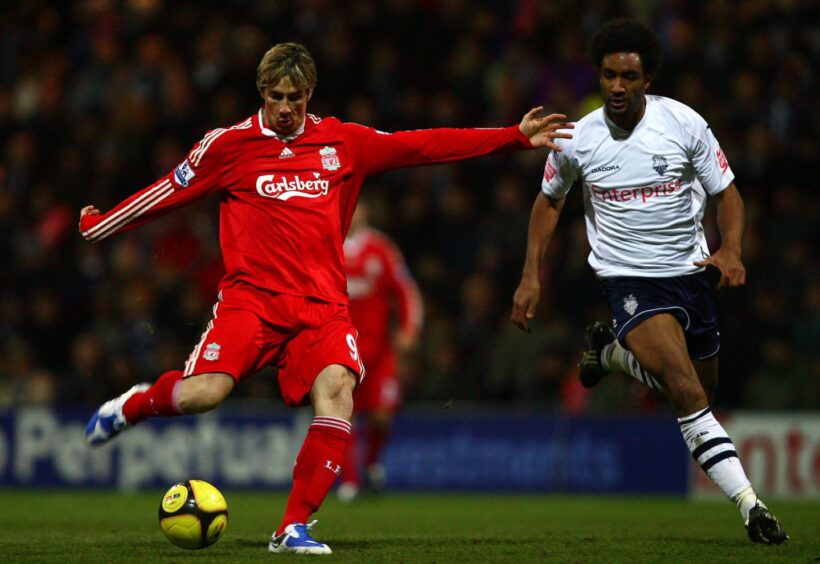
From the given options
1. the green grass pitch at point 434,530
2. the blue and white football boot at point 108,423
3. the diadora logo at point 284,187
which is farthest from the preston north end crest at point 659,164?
the blue and white football boot at point 108,423

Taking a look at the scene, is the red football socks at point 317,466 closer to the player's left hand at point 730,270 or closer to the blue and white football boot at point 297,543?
the blue and white football boot at point 297,543

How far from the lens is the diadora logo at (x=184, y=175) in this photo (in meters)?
6.85

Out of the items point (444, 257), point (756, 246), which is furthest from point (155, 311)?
point (756, 246)

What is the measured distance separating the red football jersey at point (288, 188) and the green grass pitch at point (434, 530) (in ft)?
4.34

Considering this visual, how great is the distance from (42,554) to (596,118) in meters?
3.46

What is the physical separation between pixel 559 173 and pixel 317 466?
2.05 meters

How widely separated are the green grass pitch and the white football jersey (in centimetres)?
145

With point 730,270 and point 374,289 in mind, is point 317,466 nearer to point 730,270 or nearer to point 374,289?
point 730,270

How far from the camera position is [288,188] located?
6766mm

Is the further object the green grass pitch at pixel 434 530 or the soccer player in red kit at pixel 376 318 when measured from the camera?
the soccer player in red kit at pixel 376 318

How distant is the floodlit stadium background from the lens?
13328 mm

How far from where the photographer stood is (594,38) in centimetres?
729

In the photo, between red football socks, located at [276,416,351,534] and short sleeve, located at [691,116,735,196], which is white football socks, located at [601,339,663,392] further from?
red football socks, located at [276,416,351,534]

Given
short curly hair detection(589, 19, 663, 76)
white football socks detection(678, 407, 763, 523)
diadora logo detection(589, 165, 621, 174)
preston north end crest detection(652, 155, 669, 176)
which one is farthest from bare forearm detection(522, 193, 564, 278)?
white football socks detection(678, 407, 763, 523)
